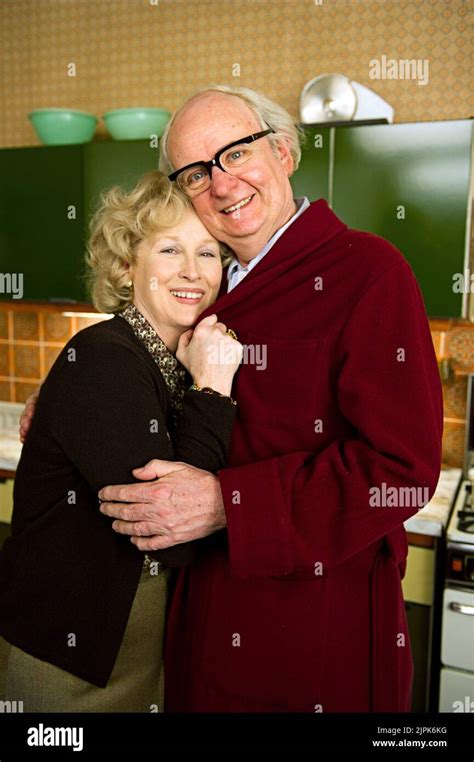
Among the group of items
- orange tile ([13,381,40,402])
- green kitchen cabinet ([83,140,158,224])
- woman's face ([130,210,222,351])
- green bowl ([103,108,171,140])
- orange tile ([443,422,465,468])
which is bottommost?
orange tile ([443,422,465,468])

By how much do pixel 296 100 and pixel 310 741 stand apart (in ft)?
7.03

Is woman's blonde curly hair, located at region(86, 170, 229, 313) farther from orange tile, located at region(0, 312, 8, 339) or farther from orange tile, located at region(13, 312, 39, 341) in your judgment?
orange tile, located at region(0, 312, 8, 339)

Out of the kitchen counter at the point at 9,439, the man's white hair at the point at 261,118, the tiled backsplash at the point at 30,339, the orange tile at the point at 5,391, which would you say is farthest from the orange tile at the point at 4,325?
the man's white hair at the point at 261,118

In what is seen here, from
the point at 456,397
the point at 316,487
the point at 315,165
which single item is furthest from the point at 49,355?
the point at 316,487

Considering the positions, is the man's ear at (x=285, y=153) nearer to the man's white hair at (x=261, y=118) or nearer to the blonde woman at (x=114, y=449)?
the man's white hair at (x=261, y=118)

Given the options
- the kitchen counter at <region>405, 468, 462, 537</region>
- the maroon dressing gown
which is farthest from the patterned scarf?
the kitchen counter at <region>405, 468, 462, 537</region>

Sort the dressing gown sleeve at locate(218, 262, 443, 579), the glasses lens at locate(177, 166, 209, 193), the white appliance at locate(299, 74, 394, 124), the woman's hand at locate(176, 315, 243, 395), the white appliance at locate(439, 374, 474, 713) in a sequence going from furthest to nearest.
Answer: the white appliance at locate(299, 74, 394, 124), the white appliance at locate(439, 374, 474, 713), the glasses lens at locate(177, 166, 209, 193), the woman's hand at locate(176, 315, 243, 395), the dressing gown sleeve at locate(218, 262, 443, 579)

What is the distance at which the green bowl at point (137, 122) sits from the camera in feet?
7.67

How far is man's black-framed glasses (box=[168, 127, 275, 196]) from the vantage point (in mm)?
1188

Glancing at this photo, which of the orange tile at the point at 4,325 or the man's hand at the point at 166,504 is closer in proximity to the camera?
the man's hand at the point at 166,504

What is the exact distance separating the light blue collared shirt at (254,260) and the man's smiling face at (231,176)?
1 cm

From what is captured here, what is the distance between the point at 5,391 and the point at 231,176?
92.0 inches

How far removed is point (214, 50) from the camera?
260 centimetres

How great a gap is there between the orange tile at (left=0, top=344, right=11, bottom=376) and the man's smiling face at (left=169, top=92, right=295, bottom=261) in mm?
2185
